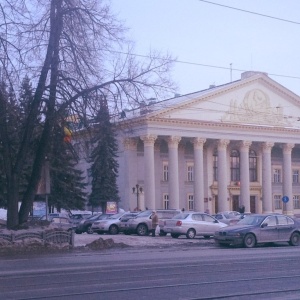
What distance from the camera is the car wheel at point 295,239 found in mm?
31266

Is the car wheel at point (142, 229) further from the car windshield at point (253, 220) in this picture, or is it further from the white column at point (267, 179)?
the white column at point (267, 179)

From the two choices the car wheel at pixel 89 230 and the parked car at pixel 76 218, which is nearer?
the car wheel at pixel 89 230

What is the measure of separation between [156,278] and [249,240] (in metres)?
14.2

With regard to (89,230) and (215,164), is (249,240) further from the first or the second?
(215,164)

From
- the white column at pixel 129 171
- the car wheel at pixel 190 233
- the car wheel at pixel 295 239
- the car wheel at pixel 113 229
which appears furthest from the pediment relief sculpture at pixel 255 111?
the car wheel at pixel 295 239

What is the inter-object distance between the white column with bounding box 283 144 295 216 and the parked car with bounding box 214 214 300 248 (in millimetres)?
45494

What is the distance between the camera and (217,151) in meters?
74.3

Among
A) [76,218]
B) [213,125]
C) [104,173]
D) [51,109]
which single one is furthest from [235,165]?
[51,109]

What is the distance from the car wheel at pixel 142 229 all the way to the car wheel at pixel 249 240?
13.2 metres

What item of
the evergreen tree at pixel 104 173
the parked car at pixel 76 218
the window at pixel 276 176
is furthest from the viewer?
the window at pixel 276 176

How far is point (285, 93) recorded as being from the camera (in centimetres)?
7694

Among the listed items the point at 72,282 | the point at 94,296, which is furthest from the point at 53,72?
the point at 94,296

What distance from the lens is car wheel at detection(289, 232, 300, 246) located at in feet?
103

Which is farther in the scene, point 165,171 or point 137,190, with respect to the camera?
point 165,171
